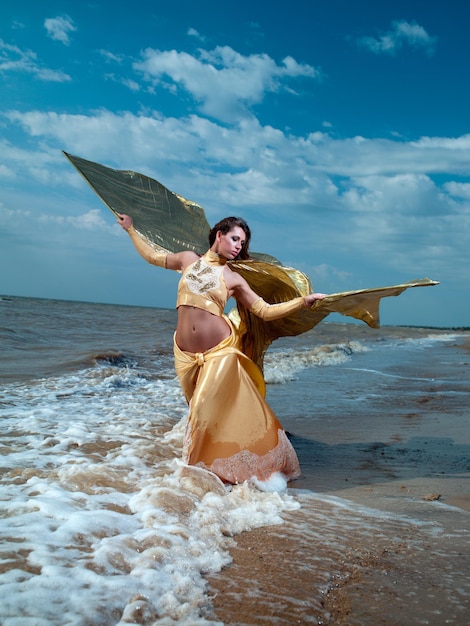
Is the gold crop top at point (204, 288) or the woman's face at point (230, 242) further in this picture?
the woman's face at point (230, 242)

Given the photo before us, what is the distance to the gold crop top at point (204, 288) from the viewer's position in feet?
14.1

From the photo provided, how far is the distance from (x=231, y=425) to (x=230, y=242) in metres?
1.45

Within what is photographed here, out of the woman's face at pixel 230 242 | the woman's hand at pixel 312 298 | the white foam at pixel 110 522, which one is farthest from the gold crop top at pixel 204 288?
the white foam at pixel 110 522

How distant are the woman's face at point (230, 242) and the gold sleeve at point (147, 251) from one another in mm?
556

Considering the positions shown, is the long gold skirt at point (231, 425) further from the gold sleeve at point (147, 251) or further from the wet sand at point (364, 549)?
the gold sleeve at point (147, 251)

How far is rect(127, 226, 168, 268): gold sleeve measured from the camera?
15.8ft

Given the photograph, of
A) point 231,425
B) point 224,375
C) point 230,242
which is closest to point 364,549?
point 231,425

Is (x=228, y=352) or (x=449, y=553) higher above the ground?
(x=228, y=352)

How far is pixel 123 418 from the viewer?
20.4ft

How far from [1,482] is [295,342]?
55.9 ft

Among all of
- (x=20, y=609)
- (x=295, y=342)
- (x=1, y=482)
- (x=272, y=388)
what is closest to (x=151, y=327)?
(x=295, y=342)

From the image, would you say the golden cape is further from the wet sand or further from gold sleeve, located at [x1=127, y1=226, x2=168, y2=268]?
the wet sand

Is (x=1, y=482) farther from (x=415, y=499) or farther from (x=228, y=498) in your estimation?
(x=415, y=499)

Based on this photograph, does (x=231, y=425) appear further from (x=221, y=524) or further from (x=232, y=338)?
(x=221, y=524)
